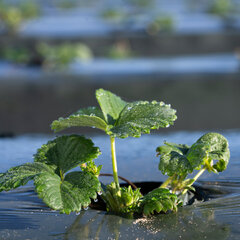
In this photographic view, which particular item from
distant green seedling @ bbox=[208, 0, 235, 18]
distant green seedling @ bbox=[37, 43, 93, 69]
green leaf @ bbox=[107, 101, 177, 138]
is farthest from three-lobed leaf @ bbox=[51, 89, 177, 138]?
distant green seedling @ bbox=[208, 0, 235, 18]

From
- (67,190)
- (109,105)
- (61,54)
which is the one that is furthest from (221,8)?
(67,190)

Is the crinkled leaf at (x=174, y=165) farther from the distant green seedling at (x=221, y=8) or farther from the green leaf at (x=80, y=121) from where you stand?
the distant green seedling at (x=221, y=8)

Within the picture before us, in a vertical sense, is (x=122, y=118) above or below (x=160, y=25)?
below

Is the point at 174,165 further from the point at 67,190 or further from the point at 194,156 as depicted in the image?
the point at 67,190

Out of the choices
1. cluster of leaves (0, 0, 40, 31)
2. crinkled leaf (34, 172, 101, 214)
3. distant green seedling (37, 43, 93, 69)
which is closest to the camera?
crinkled leaf (34, 172, 101, 214)

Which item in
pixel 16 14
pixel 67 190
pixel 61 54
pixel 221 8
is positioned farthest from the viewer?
pixel 221 8

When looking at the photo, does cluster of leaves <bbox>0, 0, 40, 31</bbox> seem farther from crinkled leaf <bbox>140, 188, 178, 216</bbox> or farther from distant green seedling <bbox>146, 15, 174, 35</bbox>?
crinkled leaf <bbox>140, 188, 178, 216</bbox>

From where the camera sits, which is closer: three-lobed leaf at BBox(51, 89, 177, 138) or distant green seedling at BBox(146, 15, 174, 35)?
three-lobed leaf at BBox(51, 89, 177, 138)
